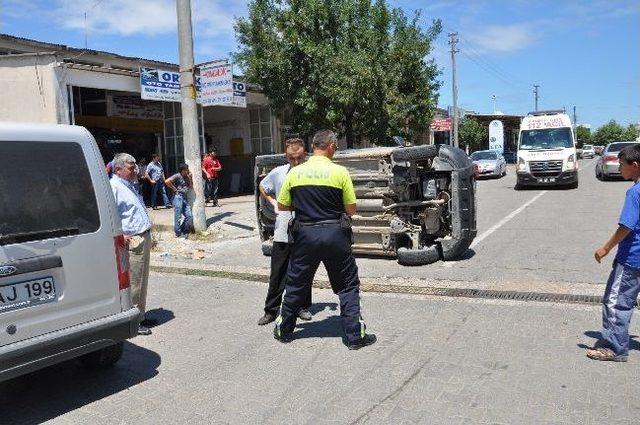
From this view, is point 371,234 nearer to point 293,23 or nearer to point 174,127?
point 293,23

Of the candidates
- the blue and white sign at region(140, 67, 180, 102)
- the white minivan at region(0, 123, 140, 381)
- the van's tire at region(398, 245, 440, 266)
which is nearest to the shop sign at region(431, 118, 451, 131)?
the blue and white sign at region(140, 67, 180, 102)

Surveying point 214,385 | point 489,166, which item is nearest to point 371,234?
point 214,385

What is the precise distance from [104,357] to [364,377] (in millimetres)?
2080

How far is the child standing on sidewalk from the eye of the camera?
4.18 metres

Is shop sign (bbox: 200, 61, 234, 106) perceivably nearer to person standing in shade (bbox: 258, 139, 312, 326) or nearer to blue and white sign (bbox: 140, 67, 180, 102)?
blue and white sign (bbox: 140, 67, 180, 102)

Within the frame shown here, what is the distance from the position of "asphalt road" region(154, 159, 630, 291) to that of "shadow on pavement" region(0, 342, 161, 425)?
356 cm

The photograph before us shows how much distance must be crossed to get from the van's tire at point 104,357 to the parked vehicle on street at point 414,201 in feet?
14.4

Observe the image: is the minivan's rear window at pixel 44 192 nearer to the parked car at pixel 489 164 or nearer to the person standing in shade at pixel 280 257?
the person standing in shade at pixel 280 257

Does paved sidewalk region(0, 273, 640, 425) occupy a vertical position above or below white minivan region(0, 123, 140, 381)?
below

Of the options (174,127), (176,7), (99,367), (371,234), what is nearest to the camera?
(99,367)

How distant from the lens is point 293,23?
59.9 feet

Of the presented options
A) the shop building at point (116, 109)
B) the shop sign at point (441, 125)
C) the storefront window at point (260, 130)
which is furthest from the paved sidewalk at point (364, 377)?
the shop sign at point (441, 125)

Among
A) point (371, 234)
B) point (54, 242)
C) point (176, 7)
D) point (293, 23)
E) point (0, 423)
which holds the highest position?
point (293, 23)

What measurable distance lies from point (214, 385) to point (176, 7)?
9.12 metres
